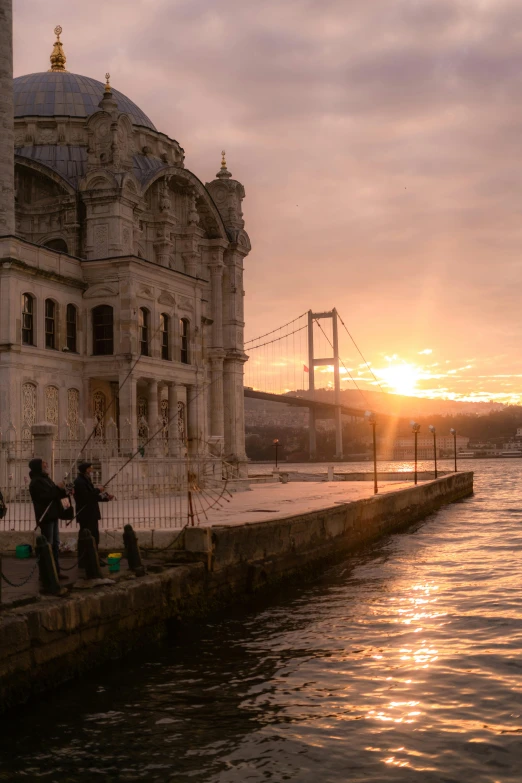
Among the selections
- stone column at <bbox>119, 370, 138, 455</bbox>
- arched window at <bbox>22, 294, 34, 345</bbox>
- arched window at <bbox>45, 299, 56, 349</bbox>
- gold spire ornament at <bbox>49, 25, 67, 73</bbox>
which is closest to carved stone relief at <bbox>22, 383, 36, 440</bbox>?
arched window at <bbox>22, 294, 34, 345</bbox>

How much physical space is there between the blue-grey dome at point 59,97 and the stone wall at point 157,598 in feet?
76.1

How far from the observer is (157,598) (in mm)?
10578

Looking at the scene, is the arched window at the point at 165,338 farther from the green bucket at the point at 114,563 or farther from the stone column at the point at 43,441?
the green bucket at the point at 114,563

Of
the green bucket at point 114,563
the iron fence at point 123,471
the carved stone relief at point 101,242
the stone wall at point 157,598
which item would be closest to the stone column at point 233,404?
the carved stone relief at point 101,242

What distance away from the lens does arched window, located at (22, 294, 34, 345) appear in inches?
942

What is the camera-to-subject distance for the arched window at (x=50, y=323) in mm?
25156

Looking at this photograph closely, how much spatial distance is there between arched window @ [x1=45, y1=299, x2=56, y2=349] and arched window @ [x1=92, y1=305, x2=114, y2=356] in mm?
1655

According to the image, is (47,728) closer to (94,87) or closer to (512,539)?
(512,539)

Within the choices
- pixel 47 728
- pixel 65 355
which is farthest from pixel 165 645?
pixel 65 355

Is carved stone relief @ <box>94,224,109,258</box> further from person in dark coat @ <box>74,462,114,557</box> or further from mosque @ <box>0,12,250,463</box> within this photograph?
person in dark coat @ <box>74,462,114,557</box>

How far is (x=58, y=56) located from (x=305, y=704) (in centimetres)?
3869

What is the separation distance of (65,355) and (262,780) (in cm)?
2002

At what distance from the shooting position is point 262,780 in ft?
21.5

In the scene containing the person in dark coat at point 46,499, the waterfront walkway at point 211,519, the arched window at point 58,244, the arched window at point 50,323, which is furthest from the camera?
the arched window at point 58,244
